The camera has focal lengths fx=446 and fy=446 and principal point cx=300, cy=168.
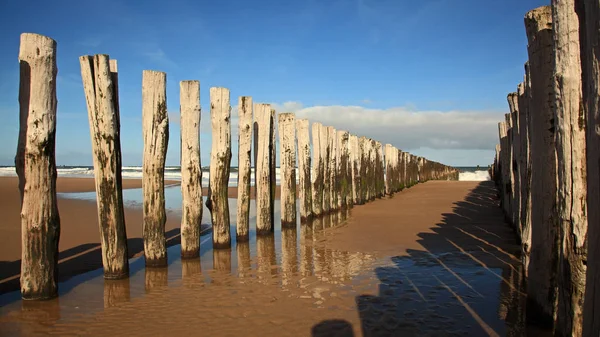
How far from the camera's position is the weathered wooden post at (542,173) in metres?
3.28

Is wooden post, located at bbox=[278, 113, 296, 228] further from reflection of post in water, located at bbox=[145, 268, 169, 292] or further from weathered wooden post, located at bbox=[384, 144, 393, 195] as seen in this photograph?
weathered wooden post, located at bbox=[384, 144, 393, 195]

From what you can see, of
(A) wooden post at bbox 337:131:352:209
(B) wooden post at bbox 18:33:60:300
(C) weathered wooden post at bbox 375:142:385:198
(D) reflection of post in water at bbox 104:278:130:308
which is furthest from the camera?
(C) weathered wooden post at bbox 375:142:385:198

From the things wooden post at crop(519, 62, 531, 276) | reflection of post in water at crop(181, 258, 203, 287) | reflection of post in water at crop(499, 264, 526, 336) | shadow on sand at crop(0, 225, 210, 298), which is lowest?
reflection of post in water at crop(499, 264, 526, 336)

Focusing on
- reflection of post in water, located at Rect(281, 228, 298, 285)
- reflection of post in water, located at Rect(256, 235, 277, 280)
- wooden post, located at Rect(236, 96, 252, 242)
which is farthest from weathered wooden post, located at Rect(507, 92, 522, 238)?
wooden post, located at Rect(236, 96, 252, 242)

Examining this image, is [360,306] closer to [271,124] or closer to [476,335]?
[476,335]

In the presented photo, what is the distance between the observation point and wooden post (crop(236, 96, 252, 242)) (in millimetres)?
7051

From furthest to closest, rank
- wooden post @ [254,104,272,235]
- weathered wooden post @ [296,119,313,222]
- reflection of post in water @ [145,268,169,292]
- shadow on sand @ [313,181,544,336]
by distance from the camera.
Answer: weathered wooden post @ [296,119,313,222]
wooden post @ [254,104,272,235]
reflection of post in water @ [145,268,169,292]
shadow on sand @ [313,181,544,336]

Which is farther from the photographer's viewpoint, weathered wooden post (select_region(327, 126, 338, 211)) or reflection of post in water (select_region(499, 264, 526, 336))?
weathered wooden post (select_region(327, 126, 338, 211))

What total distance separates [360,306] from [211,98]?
146 inches

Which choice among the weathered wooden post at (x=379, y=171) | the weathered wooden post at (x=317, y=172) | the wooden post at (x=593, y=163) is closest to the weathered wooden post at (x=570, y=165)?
the wooden post at (x=593, y=163)

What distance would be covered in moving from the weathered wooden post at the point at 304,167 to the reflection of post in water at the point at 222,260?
Answer: 304 centimetres

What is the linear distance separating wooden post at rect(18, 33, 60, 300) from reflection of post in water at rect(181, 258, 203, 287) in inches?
51.6

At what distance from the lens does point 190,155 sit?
19.1 ft

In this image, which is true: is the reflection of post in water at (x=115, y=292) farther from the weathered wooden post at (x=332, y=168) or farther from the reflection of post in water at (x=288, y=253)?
the weathered wooden post at (x=332, y=168)
